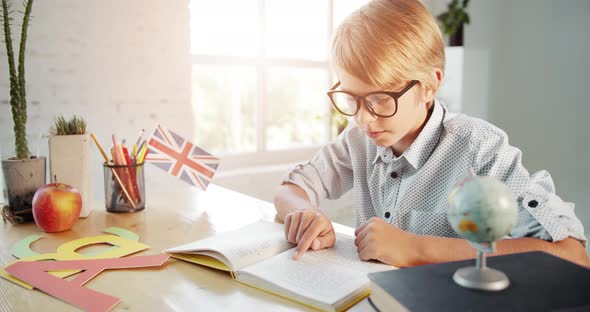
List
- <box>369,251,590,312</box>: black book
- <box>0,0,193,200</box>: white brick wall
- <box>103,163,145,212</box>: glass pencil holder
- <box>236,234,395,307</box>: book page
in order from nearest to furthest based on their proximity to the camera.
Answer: <box>369,251,590,312</box>: black book < <box>236,234,395,307</box>: book page < <box>103,163,145,212</box>: glass pencil holder < <box>0,0,193,200</box>: white brick wall

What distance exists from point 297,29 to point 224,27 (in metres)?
0.52

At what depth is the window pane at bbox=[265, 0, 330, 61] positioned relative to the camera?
262 cm

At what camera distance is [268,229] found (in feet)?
3.32

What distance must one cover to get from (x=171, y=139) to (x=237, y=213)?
363 millimetres

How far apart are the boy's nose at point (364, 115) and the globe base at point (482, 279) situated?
48cm

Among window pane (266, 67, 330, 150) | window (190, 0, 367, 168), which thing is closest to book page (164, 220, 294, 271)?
window (190, 0, 367, 168)

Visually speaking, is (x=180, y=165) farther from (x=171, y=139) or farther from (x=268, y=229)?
(x=268, y=229)

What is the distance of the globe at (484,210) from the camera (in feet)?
1.71

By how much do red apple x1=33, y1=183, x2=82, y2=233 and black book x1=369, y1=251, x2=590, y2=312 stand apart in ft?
2.48

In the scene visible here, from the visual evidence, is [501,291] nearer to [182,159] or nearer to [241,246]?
[241,246]

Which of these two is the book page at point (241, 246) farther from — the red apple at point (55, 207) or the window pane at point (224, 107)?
the window pane at point (224, 107)

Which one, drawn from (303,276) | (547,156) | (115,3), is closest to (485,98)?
(547,156)

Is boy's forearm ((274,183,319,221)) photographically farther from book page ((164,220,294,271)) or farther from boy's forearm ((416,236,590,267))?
boy's forearm ((416,236,590,267))

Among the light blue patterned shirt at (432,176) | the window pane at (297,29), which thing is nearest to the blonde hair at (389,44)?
the light blue patterned shirt at (432,176)
